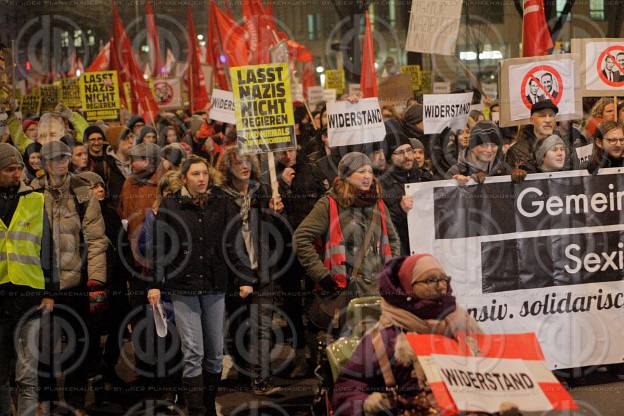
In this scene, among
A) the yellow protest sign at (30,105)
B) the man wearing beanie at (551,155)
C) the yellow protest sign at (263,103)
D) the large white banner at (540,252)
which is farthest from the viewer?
the yellow protest sign at (30,105)

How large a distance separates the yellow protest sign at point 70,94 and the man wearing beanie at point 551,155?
12669 mm

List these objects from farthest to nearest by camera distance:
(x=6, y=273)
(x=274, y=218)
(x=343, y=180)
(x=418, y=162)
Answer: (x=418, y=162), (x=274, y=218), (x=343, y=180), (x=6, y=273)

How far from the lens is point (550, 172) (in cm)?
793

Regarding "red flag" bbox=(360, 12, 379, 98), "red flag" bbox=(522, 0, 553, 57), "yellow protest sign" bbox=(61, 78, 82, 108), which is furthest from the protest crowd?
"yellow protest sign" bbox=(61, 78, 82, 108)

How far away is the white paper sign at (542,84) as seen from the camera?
27.6 feet

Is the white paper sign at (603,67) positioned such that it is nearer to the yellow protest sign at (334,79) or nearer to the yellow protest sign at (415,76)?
the yellow protest sign at (415,76)

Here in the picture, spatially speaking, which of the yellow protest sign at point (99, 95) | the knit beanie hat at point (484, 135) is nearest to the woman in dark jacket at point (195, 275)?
the knit beanie hat at point (484, 135)

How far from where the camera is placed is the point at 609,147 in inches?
320

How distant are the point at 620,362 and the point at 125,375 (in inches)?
171

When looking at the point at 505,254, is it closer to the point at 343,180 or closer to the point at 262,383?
the point at 343,180

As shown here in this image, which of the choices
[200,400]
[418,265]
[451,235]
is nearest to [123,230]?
[200,400]

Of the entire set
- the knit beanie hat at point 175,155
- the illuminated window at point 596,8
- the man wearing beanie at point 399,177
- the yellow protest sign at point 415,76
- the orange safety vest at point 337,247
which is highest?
the illuminated window at point 596,8

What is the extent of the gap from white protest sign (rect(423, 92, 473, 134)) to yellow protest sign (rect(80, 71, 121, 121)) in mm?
6959

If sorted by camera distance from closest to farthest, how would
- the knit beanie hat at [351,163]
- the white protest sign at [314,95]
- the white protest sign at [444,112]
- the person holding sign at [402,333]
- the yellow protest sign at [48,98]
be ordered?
1. the person holding sign at [402,333]
2. the knit beanie hat at [351,163]
3. the white protest sign at [444,112]
4. the yellow protest sign at [48,98]
5. the white protest sign at [314,95]
